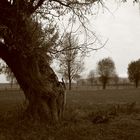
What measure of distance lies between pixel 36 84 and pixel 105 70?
4681 inches

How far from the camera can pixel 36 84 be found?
15.5 m

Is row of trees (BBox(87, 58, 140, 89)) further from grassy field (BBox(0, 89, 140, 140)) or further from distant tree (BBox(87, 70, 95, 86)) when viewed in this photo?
grassy field (BBox(0, 89, 140, 140))

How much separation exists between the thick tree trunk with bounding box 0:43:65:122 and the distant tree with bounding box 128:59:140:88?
4388 inches

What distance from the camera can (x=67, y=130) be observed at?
13.2 m

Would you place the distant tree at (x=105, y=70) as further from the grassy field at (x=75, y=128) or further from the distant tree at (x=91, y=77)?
the grassy field at (x=75, y=128)

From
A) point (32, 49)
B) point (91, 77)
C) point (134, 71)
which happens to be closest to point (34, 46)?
point (32, 49)

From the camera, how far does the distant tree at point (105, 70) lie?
129 metres

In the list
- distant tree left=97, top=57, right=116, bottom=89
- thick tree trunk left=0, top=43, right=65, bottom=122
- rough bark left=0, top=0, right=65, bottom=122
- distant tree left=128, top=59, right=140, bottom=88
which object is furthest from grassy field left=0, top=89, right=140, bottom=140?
distant tree left=128, top=59, right=140, bottom=88

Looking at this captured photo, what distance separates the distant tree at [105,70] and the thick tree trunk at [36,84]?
111 metres

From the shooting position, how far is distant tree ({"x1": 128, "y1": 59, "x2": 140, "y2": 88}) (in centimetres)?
12612

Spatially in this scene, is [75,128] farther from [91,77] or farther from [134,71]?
[91,77]

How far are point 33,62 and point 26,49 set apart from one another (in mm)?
1220

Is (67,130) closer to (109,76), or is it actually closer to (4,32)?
(4,32)

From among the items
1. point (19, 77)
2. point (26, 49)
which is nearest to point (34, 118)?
point (19, 77)
